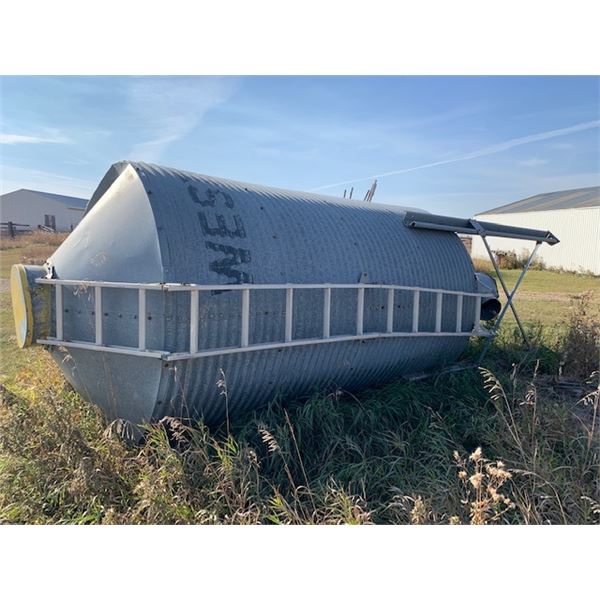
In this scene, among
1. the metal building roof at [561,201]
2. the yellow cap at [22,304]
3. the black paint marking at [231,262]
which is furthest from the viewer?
the metal building roof at [561,201]

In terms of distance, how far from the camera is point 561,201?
500 inches

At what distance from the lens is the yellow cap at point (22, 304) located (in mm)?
4301

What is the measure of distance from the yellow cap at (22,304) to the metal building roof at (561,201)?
10.5 meters

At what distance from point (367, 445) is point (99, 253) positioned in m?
2.59

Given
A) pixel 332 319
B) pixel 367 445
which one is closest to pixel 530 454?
pixel 367 445

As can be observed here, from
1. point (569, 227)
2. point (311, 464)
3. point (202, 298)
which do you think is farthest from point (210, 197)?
point (569, 227)

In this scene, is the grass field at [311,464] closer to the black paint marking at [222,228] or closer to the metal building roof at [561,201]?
the black paint marking at [222,228]

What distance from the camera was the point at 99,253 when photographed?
4.27 meters

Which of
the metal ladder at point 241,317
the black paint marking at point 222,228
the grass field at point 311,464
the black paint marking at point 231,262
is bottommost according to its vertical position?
the grass field at point 311,464

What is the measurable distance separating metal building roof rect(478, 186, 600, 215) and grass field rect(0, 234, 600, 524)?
7.83 m

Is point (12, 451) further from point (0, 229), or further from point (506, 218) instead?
point (506, 218)

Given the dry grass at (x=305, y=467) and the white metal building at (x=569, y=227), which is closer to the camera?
the dry grass at (x=305, y=467)

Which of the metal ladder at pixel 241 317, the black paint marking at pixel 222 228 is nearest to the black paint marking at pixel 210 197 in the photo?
the black paint marking at pixel 222 228

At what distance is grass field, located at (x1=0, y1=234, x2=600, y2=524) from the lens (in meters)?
3.57
